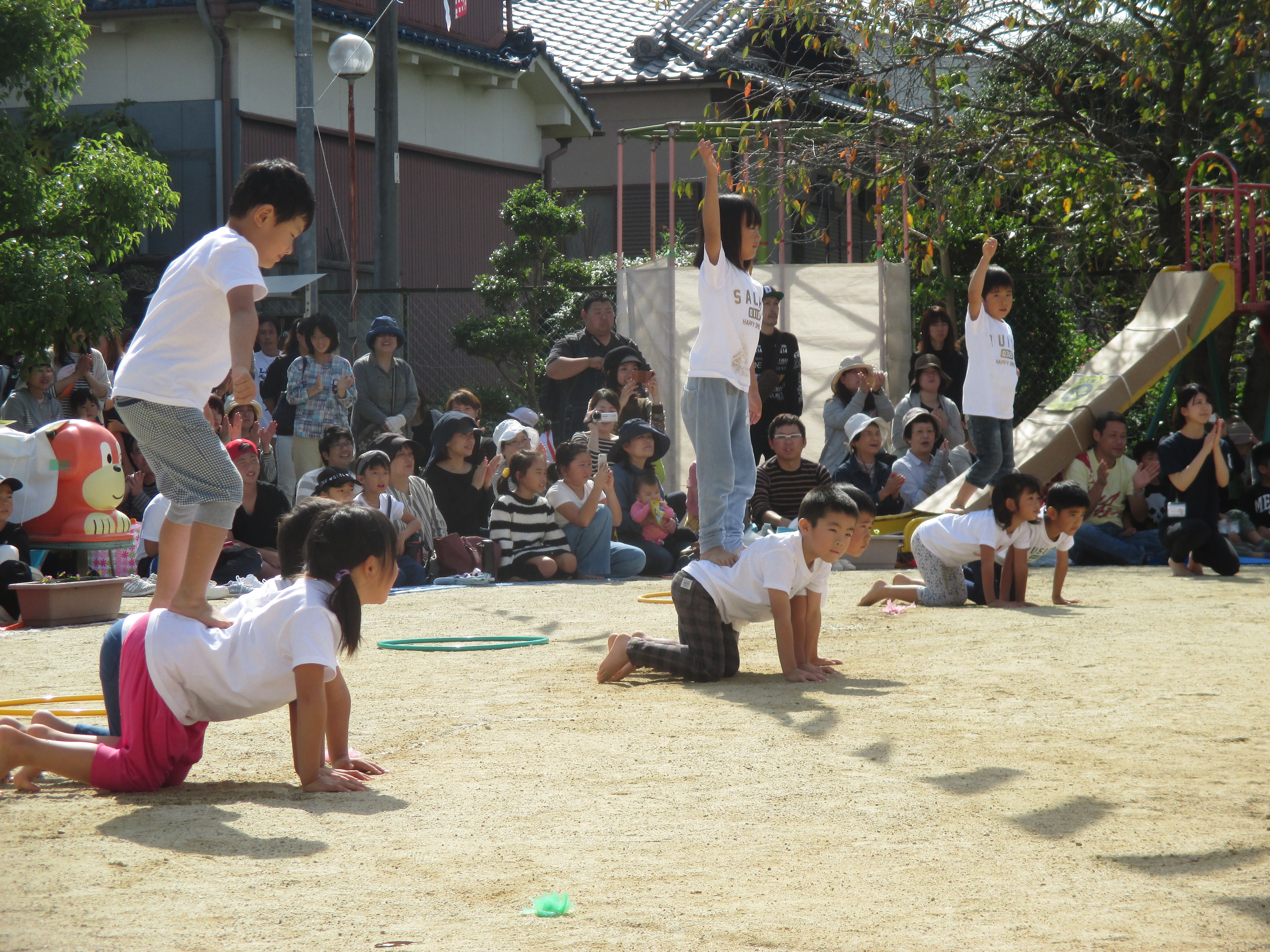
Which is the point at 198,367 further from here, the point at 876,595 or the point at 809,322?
the point at 809,322

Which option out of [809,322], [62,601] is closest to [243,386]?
[62,601]

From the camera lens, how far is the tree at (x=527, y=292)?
1575 cm

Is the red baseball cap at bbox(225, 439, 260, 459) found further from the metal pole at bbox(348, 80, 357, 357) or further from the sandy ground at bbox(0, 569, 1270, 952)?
the metal pole at bbox(348, 80, 357, 357)

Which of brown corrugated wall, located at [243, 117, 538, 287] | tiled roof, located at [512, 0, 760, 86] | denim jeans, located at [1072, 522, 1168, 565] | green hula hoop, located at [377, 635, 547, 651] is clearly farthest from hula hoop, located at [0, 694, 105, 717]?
tiled roof, located at [512, 0, 760, 86]

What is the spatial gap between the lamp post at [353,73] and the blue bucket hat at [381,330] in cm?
212

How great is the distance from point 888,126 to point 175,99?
26.7 feet

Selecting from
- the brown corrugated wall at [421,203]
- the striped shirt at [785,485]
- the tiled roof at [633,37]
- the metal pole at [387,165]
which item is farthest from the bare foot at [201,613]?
the tiled roof at [633,37]

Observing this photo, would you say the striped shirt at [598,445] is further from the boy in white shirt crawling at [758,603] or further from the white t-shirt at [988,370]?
the boy in white shirt crawling at [758,603]

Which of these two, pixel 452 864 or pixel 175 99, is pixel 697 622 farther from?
pixel 175 99

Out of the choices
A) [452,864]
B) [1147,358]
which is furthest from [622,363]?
[452,864]

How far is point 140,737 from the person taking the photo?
12.9 ft

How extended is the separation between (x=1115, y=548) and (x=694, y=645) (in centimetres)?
596

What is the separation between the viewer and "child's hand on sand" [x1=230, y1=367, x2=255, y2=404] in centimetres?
474

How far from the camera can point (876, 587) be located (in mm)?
8227
